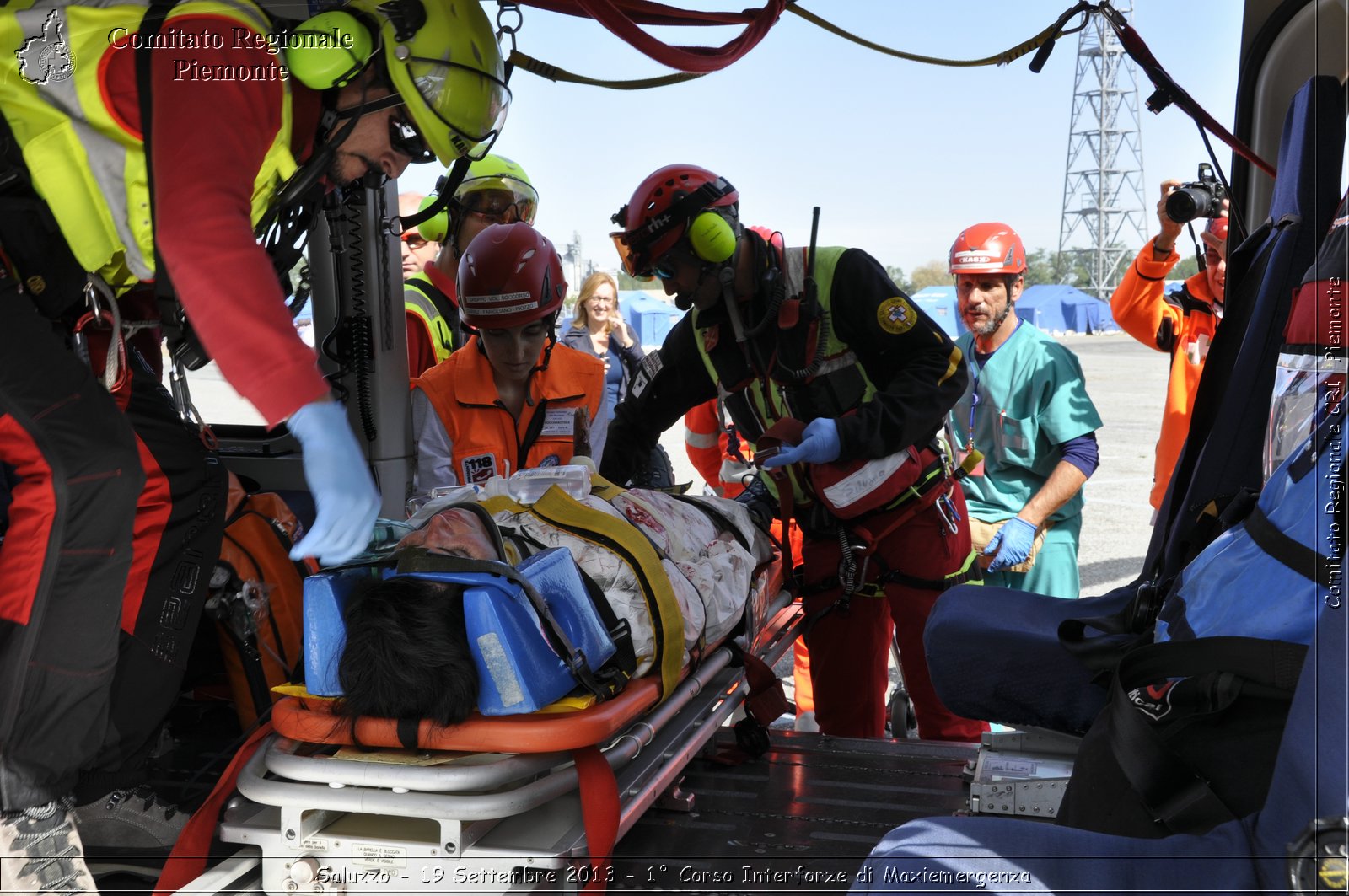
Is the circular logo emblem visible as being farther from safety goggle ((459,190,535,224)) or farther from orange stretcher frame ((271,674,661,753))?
orange stretcher frame ((271,674,661,753))

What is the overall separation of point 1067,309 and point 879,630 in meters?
31.7

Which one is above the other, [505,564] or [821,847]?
[505,564]

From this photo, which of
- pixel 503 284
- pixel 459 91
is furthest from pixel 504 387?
pixel 459 91

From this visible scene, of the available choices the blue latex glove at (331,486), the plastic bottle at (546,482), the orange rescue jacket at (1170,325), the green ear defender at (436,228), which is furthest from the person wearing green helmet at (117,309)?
the orange rescue jacket at (1170,325)

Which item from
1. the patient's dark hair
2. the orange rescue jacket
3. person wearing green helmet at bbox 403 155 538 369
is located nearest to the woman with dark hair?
person wearing green helmet at bbox 403 155 538 369

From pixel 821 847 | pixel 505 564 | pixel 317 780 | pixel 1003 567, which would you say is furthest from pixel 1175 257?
pixel 317 780

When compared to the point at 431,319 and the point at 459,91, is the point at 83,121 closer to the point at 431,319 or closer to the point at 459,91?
the point at 459,91

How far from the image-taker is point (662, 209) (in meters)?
3.23

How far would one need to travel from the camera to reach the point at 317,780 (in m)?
1.71

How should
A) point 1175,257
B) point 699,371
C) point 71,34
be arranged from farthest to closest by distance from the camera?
point 1175,257 → point 699,371 → point 71,34

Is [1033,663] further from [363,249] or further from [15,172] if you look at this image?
[363,249]

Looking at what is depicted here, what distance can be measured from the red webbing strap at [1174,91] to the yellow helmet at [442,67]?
1.54 m

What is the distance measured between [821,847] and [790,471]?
158 cm

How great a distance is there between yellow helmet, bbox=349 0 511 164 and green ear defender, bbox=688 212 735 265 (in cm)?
98
